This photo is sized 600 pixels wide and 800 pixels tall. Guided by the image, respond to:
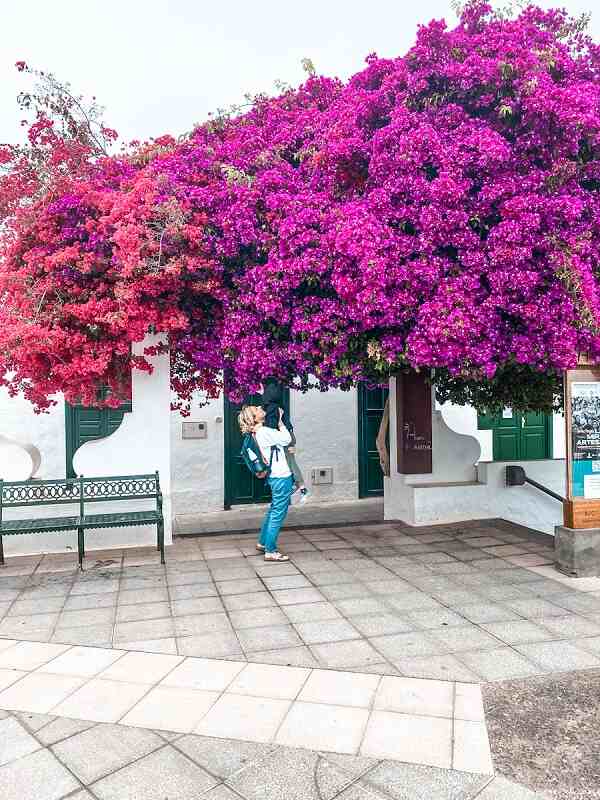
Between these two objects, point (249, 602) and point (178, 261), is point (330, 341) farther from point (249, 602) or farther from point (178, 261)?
point (249, 602)

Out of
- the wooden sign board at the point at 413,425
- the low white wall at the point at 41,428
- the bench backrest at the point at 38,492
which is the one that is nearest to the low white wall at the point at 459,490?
the wooden sign board at the point at 413,425

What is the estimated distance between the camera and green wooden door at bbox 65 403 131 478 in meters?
10.2

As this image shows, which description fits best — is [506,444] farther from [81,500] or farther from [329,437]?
[81,500]

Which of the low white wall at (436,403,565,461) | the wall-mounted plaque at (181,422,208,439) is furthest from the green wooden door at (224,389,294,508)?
the low white wall at (436,403,565,461)

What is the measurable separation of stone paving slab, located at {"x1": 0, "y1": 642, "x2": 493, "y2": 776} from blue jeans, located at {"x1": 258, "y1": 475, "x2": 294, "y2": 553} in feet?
8.65

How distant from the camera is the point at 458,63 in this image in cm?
613

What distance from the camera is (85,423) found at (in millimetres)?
10297

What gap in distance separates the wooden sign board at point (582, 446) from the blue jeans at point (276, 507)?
2.79m

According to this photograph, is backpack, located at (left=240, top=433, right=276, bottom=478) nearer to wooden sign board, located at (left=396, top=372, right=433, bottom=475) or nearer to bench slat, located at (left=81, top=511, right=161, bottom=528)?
bench slat, located at (left=81, top=511, right=161, bottom=528)

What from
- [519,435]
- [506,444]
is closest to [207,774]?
[506,444]

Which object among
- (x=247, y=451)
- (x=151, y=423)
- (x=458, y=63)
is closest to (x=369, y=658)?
(x=247, y=451)

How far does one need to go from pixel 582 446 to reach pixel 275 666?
378 centimetres

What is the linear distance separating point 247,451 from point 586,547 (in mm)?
3437

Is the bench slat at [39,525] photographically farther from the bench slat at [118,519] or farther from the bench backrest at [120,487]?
the bench backrest at [120,487]
